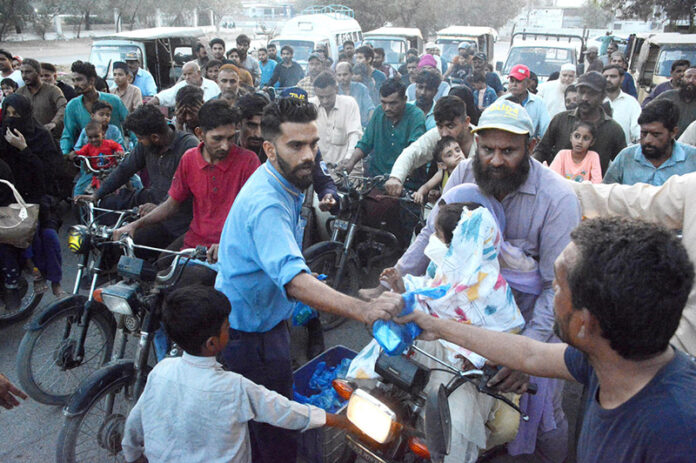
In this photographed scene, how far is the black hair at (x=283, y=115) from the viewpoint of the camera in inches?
104

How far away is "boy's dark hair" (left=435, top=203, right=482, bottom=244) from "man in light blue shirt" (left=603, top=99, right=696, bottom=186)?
7.49 feet

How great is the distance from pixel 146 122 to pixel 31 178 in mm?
1619

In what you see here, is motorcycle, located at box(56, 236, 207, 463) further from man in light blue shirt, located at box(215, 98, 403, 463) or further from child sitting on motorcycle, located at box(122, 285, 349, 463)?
child sitting on motorcycle, located at box(122, 285, 349, 463)

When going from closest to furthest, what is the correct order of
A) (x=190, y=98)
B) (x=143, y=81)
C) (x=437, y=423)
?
(x=437, y=423)
(x=190, y=98)
(x=143, y=81)

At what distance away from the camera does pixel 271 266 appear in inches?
88.7

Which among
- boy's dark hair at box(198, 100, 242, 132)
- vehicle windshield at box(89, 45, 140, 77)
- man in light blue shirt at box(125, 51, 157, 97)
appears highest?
vehicle windshield at box(89, 45, 140, 77)

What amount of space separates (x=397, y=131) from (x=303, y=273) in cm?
364

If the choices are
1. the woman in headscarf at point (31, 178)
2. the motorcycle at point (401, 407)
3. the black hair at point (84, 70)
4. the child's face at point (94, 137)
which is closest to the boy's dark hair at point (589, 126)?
the motorcycle at point (401, 407)

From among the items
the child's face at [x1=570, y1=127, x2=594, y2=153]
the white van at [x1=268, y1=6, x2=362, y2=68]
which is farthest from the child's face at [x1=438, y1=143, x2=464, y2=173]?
the white van at [x1=268, y1=6, x2=362, y2=68]

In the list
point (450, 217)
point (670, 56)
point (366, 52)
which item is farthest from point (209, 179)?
point (670, 56)

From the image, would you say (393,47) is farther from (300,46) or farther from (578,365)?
(578,365)

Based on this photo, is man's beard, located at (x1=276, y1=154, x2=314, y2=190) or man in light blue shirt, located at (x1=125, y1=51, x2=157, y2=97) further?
man in light blue shirt, located at (x1=125, y1=51, x2=157, y2=97)

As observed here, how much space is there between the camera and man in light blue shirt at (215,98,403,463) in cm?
223

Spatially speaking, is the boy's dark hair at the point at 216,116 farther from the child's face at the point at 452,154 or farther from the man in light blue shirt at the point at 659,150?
the man in light blue shirt at the point at 659,150
